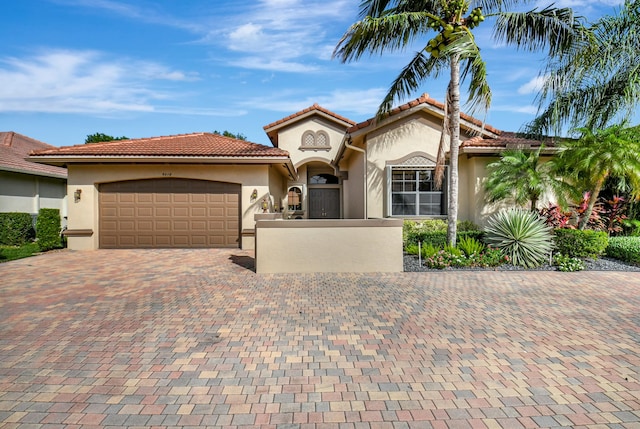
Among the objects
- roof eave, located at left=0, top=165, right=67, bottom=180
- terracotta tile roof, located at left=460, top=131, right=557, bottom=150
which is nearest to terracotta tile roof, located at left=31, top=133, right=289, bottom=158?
roof eave, located at left=0, top=165, right=67, bottom=180

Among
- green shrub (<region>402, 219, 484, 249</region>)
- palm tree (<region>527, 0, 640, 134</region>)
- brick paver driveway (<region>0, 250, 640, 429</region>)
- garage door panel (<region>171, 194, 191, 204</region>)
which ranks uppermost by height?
palm tree (<region>527, 0, 640, 134</region>)

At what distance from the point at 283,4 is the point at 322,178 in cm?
1160

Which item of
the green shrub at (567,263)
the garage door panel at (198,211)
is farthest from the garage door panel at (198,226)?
the green shrub at (567,263)

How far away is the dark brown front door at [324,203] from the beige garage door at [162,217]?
772 centimetres

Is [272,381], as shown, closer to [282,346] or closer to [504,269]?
[282,346]

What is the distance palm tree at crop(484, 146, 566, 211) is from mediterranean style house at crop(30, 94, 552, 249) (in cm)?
59

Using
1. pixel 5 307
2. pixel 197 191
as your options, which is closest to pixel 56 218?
pixel 197 191

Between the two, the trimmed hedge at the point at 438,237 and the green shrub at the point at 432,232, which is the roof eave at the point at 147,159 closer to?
the green shrub at the point at 432,232

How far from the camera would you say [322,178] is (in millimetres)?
20562

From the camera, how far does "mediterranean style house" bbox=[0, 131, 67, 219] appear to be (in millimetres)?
15462

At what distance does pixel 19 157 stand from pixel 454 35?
21319 mm

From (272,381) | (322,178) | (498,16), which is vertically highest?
(498,16)

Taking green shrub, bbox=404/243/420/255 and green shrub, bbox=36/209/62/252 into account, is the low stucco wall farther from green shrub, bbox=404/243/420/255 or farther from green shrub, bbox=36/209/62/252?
green shrub, bbox=36/209/62/252

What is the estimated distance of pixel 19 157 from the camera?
57.7 feet
